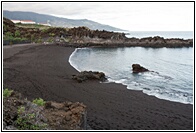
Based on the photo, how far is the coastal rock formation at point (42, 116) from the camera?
8016 millimetres

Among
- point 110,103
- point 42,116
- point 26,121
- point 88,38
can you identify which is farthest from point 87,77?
point 88,38

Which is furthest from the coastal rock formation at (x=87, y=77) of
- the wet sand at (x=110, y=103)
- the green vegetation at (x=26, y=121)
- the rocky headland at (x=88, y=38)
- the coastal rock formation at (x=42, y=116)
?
the rocky headland at (x=88, y=38)

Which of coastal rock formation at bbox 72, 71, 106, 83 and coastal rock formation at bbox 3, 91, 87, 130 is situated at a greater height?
coastal rock formation at bbox 3, 91, 87, 130

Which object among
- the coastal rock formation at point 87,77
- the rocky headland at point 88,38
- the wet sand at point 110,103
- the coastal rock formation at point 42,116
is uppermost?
the rocky headland at point 88,38

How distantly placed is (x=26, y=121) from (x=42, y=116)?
985 mm

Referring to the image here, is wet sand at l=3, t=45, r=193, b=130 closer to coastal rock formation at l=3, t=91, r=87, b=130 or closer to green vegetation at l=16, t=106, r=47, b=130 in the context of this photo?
coastal rock formation at l=3, t=91, r=87, b=130

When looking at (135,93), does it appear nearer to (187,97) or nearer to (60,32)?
(187,97)

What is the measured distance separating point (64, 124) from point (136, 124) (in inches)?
192

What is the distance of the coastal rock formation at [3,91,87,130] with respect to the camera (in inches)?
316

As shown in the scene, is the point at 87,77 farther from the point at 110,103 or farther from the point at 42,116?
the point at 42,116

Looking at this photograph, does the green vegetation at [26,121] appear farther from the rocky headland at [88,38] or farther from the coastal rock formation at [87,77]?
the rocky headland at [88,38]

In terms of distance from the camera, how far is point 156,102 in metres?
17.3

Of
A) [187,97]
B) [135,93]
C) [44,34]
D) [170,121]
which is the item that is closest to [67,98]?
[135,93]

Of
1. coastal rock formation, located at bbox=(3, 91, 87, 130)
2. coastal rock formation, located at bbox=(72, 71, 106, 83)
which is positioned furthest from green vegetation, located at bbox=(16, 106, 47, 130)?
coastal rock formation, located at bbox=(72, 71, 106, 83)
